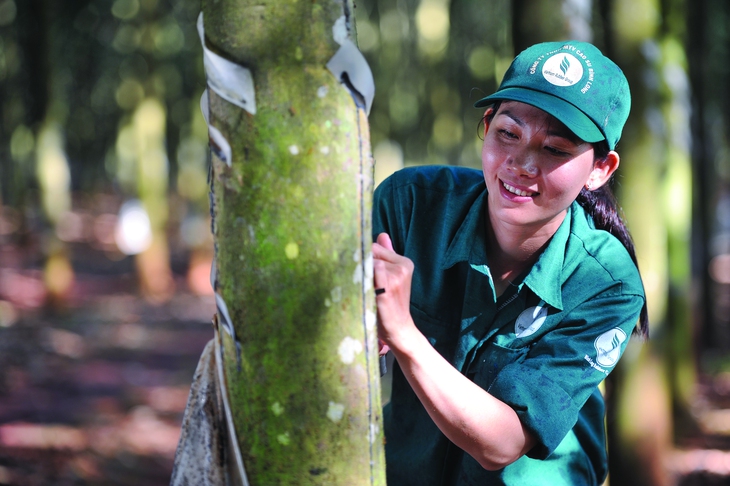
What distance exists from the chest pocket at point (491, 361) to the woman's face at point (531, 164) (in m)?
0.38

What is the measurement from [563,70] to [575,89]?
70mm

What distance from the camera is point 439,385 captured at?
1698 millimetres

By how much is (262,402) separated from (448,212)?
1.06 metres

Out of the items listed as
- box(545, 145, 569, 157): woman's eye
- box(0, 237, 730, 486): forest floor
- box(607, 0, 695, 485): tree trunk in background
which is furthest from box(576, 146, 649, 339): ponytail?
box(0, 237, 730, 486): forest floor

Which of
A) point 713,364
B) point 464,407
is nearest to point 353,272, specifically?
point 464,407

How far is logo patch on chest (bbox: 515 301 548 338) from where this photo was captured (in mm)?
2115

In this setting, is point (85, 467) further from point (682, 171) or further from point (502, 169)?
point (682, 171)

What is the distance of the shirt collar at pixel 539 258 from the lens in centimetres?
210

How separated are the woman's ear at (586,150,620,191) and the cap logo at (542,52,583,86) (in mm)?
299

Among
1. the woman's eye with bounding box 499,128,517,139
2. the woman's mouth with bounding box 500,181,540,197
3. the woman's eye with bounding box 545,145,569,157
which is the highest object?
the woman's eye with bounding box 499,128,517,139

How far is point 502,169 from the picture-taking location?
205 cm

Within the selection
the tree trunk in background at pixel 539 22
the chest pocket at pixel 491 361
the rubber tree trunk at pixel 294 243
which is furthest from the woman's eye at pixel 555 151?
the tree trunk in background at pixel 539 22

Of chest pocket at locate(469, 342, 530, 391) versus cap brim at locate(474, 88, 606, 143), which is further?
chest pocket at locate(469, 342, 530, 391)

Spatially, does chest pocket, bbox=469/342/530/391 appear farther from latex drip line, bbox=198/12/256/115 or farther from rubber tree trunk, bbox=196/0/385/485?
latex drip line, bbox=198/12/256/115
